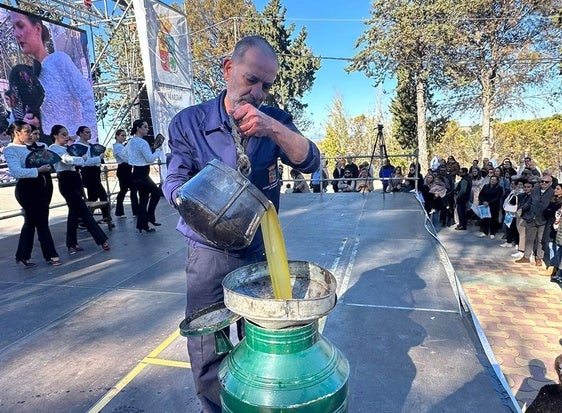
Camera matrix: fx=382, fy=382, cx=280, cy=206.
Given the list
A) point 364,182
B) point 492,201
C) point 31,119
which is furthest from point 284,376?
point 364,182

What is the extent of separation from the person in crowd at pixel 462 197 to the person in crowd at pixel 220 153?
8.15 metres

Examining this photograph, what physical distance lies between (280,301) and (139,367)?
1.70 meters

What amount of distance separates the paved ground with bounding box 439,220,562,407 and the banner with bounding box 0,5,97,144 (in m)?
7.89

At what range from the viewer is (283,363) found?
43.6 inches

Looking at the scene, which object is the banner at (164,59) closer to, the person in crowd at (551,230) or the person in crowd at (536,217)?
the person in crowd at (536,217)

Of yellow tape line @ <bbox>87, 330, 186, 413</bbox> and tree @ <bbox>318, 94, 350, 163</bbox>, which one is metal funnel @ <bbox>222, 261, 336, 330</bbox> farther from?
tree @ <bbox>318, 94, 350, 163</bbox>

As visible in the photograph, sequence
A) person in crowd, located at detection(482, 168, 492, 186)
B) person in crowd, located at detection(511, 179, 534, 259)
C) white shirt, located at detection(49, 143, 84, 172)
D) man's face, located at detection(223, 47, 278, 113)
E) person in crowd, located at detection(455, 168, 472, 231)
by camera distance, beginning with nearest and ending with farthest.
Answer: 1. man's face, located at detection(223, 47, 278, 113)
2. white shirt, located at detection(49, 143, 84, 172)
3. person in crowd, located at detection(511, 179, 534, 259)
4. person in crowd, located at detection(482, 168, 492, 186)
5. person in crowd, located at detection(455, 168, 472, 231)

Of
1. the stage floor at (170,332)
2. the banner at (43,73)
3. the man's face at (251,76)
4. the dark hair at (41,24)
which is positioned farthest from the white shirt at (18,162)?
the dark hair at (41,24)

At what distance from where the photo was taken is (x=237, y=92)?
4.50ft

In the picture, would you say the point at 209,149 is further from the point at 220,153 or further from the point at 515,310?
the point at 515,310

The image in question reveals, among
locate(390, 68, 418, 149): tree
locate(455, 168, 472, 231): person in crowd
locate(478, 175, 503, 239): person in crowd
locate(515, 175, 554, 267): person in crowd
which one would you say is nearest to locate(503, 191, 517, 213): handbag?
locate(515, 175, 554, 267): person in crowd

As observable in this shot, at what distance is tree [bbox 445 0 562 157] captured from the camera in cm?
1546

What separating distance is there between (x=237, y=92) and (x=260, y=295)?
73 centimetres

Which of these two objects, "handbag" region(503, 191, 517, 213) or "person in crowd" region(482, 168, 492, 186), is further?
"person in crowd" region(482, 168, 492, 186)
